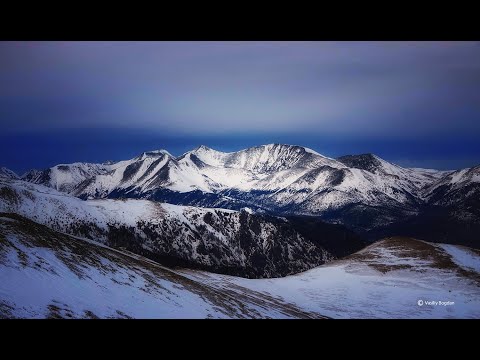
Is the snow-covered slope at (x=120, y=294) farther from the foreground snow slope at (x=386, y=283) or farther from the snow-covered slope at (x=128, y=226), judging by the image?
the snow-covered slope at (x=128, y=226)

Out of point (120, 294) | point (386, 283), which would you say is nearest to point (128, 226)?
point (386, 283)

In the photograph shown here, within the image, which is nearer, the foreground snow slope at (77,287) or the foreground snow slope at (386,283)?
the foreground snow slope at (77,287)

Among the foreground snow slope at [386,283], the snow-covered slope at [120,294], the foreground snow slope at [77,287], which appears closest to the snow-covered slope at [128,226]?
the foreground snow slope at [386,283]

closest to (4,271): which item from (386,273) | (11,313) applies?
(11,313)

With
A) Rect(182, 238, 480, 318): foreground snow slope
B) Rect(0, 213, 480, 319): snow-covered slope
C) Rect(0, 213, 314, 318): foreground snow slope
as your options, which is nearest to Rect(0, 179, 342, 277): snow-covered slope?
Rect(182, 238, 480, 318): foreground snow slope
